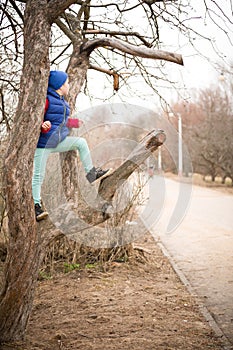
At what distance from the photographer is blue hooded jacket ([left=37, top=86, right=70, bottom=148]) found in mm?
4840

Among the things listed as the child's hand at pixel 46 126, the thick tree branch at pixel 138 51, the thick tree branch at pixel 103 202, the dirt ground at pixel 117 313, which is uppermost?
the thick tree branch at pixel 138 51

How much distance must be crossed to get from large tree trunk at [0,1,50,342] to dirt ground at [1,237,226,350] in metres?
0.83

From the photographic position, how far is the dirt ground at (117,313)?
5.04 metres

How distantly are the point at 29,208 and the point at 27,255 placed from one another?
452 millimetres

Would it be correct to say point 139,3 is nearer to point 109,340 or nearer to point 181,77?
point 181,77

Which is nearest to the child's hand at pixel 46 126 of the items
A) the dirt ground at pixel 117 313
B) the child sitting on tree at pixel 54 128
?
the child sitting on tree at pixel 54 128

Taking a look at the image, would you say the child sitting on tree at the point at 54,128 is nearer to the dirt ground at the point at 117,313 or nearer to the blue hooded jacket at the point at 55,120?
the blue hooded jacket at the point at 55,120

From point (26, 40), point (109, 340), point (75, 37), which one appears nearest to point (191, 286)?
point (109, 340)

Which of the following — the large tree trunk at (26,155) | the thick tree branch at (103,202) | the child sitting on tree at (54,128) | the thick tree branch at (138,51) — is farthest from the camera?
the thick tree branch at (103,202)

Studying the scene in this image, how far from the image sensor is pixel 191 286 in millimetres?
7500

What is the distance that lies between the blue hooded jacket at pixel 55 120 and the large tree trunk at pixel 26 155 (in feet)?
1.22

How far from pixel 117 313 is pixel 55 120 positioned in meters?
2.54

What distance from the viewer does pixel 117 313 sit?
602cm

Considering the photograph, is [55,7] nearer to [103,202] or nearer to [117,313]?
[103,202]
